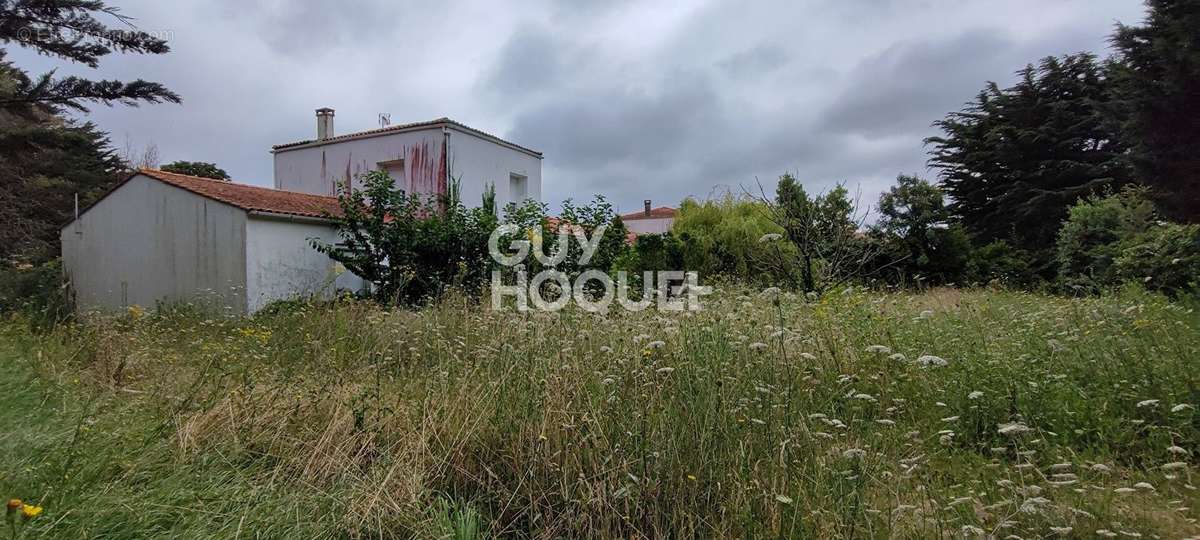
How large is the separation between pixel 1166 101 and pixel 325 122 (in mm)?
21480

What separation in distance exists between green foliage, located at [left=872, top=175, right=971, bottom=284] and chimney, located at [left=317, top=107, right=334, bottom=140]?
1850 cm

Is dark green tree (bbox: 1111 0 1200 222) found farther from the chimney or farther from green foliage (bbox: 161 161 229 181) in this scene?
green foliage (bbox: 161 161 229 181)

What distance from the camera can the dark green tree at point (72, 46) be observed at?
8.34m

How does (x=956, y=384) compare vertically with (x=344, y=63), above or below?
below

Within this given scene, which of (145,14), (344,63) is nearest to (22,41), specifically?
(145,14)

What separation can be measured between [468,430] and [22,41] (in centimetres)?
1130

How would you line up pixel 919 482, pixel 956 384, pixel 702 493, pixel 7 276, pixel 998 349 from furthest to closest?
pixel 7 276 < pixel 998 349 < pixel 956 384 < pixel 919 482 < pixel 702 493

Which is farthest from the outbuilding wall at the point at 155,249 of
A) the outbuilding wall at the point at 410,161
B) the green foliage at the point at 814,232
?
the green foliage at the point at 814,232

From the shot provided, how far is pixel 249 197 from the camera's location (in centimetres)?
1253

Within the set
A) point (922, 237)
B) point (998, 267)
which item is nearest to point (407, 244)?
point (922, 237)

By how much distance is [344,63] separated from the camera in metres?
9.27

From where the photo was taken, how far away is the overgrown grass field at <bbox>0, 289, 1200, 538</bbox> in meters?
2.09

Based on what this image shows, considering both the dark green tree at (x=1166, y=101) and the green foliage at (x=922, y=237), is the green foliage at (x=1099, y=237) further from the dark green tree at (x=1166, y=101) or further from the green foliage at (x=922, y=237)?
the dark green tree at (x=1166, y=101)

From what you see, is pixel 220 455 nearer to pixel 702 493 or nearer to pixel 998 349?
pixel 702 493
